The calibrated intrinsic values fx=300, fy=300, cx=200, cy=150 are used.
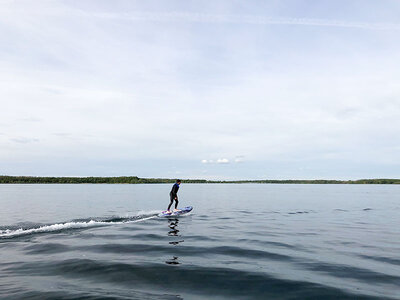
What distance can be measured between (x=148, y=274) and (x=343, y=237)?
44.5 feet

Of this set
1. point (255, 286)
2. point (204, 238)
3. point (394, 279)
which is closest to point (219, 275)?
point (255, 286)

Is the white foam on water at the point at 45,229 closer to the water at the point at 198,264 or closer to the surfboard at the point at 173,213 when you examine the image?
the water at the point at 198,264

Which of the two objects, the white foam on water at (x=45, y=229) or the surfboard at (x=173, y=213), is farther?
the surfboard at (x=173, y=213)

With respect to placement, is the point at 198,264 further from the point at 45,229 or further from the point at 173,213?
the point at 173,213

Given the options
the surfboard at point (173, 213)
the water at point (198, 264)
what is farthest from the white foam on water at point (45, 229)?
the surfboard at point (173, 213)

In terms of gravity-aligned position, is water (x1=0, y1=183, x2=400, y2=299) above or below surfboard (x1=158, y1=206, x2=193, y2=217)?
below

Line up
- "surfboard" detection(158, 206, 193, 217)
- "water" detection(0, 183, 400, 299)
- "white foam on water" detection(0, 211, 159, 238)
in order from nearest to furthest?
"water" detection(0, 183, 400, 299)
"white foam on water" detection(0, 211, 159, 238)
"surfboard" detection(158, 206, 193, 217)

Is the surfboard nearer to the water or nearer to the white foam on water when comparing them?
the white foam on water

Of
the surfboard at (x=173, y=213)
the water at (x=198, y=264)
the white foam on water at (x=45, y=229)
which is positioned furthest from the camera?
the surfboard at (x=173, y=213)

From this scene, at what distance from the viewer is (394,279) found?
Result: 10305 millimetres

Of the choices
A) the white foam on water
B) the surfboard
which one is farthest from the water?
the surfboard

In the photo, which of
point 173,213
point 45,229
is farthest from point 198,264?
point 173,213

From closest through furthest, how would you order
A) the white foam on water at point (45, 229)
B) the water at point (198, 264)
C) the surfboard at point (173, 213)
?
the water at point (198, 264) → the white foam on water at point (45, 229) → the surfboard at point (173, 213)

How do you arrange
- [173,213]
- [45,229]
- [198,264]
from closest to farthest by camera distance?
[198,264] → [45,229] → [173,213]
